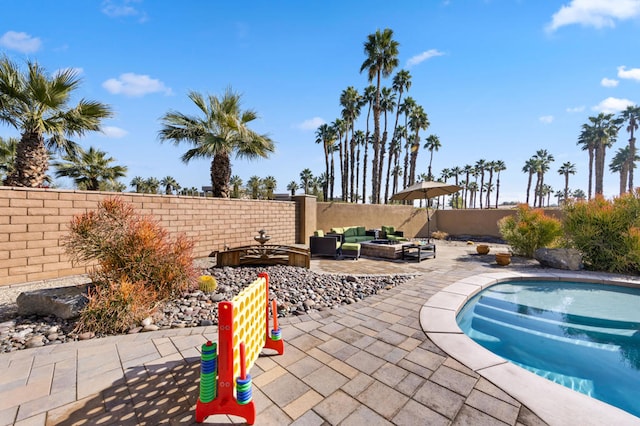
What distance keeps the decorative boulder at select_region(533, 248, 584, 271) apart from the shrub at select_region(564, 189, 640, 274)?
40cm

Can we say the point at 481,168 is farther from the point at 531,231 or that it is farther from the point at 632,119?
the point at 531,231

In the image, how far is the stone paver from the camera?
5.74 ft

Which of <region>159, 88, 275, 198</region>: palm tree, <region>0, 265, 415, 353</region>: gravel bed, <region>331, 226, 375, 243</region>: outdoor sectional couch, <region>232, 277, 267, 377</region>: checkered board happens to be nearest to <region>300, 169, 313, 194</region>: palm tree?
<region>331, 226, 375, 243</region>: outdoor sectional couch

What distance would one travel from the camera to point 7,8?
4.64 meters

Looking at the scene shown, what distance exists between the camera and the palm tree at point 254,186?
31.2 m

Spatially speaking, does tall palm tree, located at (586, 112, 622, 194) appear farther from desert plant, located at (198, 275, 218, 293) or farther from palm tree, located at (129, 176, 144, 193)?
palm tree, located at (129, 176, 144, 193)

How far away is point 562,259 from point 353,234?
21.2 ft

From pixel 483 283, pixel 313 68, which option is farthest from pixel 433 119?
pixel 483 283

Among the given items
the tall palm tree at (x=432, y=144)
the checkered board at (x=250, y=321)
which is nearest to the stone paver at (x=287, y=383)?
the checkered board at (x=250, y=321)

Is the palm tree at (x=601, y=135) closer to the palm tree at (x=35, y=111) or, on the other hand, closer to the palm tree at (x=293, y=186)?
the palm tree at (x=293, y=186)

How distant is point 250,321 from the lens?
214 cm

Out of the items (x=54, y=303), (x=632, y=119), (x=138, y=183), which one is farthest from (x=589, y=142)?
(x=138, y=183)

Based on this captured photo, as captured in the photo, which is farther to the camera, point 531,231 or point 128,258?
point 531,231

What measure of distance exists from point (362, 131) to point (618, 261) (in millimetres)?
27348
